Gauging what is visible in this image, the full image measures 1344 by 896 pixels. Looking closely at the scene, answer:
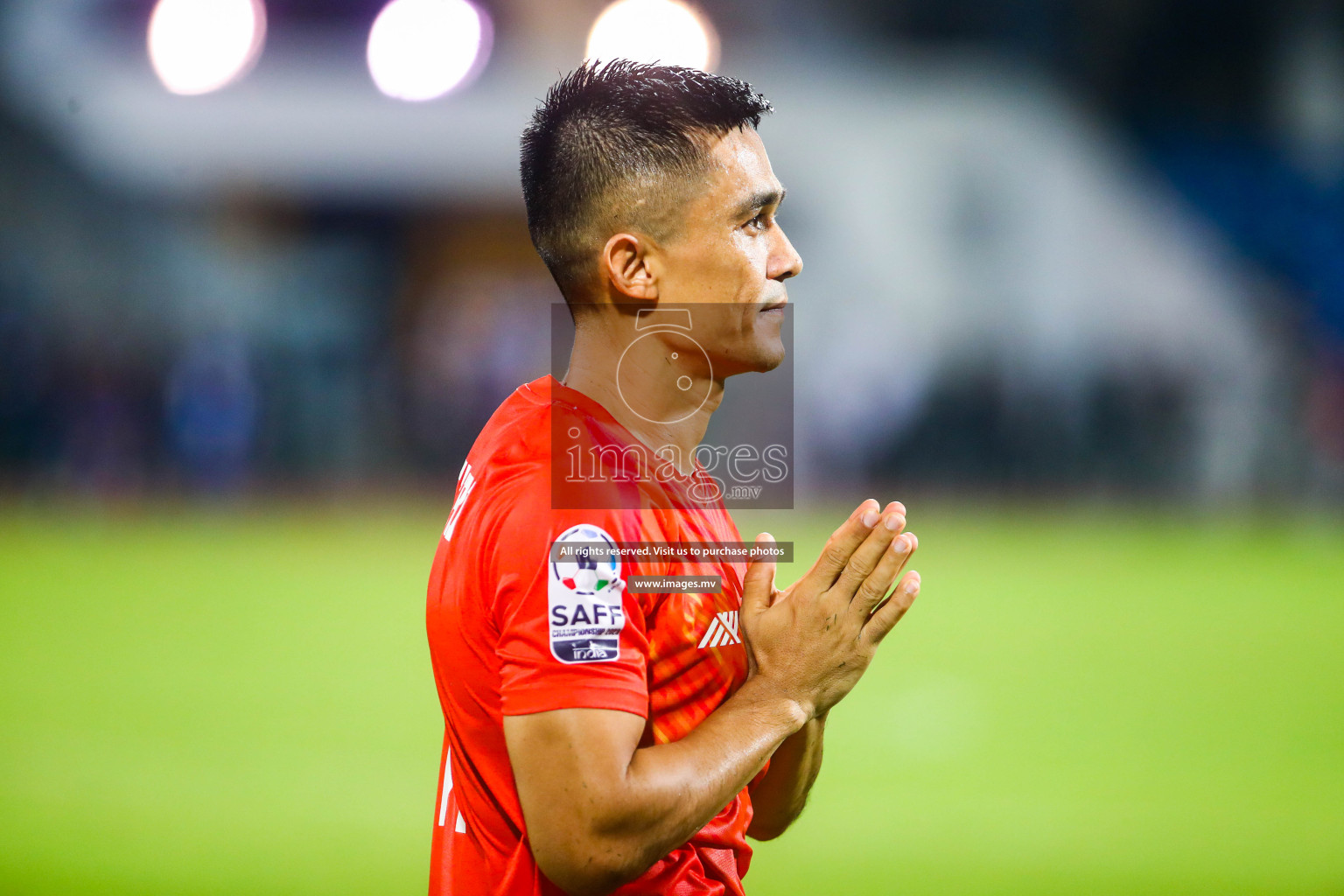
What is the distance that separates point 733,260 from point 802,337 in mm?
20165

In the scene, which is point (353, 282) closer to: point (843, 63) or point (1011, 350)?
point (843, 63)

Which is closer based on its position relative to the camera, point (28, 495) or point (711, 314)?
point (711, 314)

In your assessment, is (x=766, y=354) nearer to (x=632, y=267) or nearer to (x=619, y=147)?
(x=632, y=267)

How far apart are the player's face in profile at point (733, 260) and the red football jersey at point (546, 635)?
297 millimetres

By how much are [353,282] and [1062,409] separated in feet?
49.5

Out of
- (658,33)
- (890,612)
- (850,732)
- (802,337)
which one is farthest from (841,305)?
(890,612)

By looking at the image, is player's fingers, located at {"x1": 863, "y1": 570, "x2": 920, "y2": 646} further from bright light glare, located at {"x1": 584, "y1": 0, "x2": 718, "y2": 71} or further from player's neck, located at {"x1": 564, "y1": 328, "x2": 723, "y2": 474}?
bright light glare, located at {"x1": 584, "y1": 0, "x2": 718, "y2": 71}

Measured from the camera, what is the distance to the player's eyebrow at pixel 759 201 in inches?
95.3

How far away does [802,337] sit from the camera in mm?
22359

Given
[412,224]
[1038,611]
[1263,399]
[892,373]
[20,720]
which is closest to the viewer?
[20,720]

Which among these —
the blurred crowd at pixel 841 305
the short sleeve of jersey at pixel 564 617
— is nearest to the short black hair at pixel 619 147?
the short sleeve of jersey at pixel 564 617

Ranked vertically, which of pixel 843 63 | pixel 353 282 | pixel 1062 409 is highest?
pixel 843 63

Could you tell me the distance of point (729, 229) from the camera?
7.93ft

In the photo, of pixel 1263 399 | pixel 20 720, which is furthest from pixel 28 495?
pixel 1263 399
